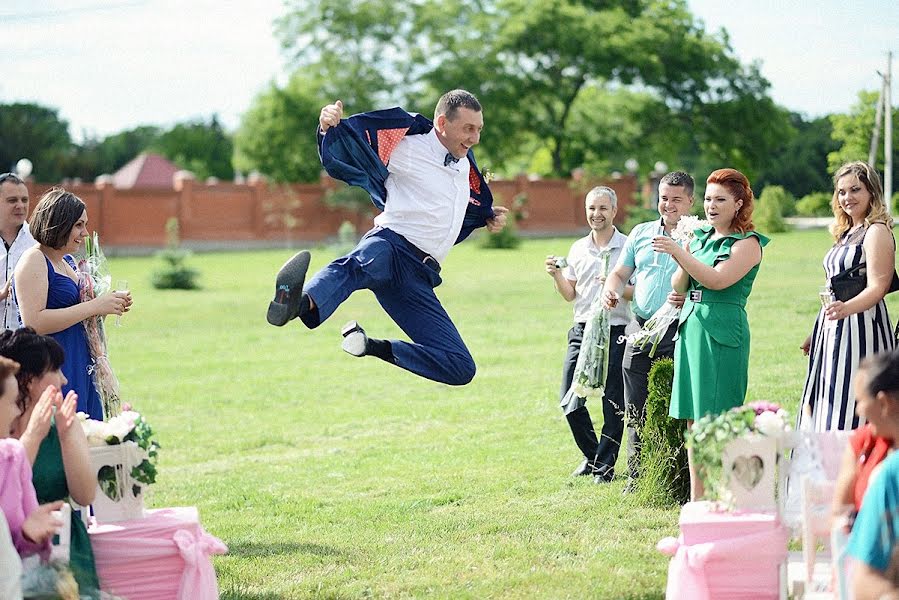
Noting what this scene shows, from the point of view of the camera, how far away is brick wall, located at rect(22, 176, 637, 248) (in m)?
45.1

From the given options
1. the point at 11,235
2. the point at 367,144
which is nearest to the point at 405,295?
the point at 367,144

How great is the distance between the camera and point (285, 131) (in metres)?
54.2

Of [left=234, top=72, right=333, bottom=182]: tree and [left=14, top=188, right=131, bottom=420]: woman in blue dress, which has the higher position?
[left=234, top=72, right=333, bottom=182]: tree

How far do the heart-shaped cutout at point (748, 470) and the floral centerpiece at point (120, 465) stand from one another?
2413mm

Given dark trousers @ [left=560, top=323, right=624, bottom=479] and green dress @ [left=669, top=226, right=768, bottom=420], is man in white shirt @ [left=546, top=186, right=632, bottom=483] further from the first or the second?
green dress @ [left=669, top=226, right=768, bottom=420]

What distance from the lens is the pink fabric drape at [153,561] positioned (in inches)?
187

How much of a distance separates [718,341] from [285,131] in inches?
1956

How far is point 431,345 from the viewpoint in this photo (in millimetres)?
6406

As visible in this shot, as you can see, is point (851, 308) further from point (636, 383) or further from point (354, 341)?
point (354, 341)

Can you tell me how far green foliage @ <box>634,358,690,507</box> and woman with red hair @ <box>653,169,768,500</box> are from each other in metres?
0.85

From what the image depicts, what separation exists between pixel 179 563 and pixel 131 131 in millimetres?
90242

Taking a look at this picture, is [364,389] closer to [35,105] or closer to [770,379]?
[770,379]

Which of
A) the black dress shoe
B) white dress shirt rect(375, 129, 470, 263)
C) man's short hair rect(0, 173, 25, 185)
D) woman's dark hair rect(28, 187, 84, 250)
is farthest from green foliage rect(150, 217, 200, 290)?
woman's dark hair rect(28, 187, 84, 250)

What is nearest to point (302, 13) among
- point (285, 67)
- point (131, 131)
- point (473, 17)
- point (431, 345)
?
point (285, 67)
